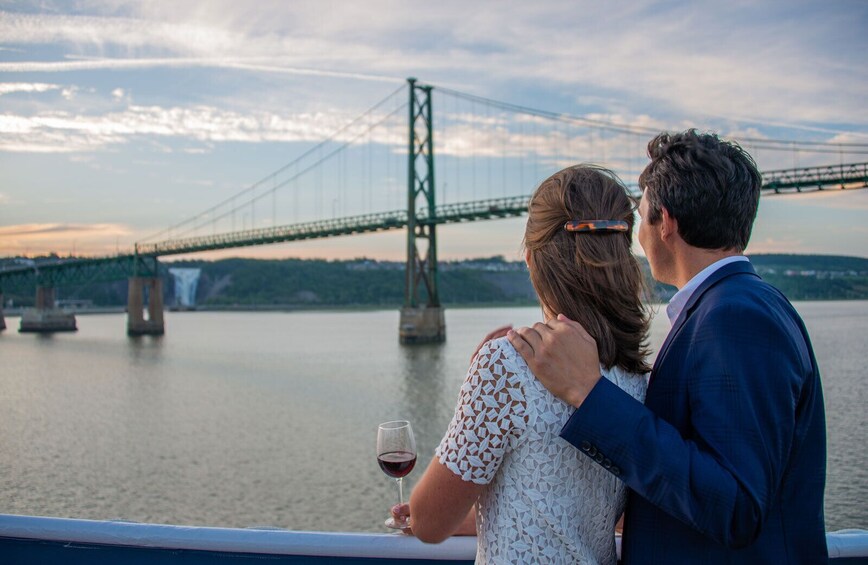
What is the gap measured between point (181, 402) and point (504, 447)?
21686 millimetres

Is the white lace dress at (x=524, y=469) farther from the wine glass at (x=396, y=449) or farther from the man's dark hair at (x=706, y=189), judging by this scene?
the wine glass at (x=396, y=449)

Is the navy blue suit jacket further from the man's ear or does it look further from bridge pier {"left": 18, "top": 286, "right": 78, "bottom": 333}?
bridge pier {"left": 18, "top": 286, "right": 78, "bottom": 333}

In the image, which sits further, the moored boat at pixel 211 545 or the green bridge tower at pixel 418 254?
the green bridge tower at pixel 418 254

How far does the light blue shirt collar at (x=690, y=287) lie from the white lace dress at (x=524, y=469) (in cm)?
15

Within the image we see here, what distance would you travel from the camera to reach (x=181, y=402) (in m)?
21.4

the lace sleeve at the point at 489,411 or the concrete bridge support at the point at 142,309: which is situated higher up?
the lace sleeve at the point at 489,411

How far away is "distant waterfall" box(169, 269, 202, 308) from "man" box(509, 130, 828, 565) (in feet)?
382

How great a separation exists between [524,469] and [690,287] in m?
0.45

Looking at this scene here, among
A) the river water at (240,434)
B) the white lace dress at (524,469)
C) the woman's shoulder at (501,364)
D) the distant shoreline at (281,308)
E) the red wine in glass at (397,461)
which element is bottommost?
the distant shoreline at (281,308)

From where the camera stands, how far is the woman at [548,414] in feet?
4.13

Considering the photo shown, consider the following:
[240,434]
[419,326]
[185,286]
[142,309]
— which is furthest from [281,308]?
[240,434]

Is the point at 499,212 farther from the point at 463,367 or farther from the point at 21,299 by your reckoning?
the point at 21,299

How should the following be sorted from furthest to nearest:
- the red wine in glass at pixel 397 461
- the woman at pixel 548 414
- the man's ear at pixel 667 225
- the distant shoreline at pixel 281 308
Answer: the distant shoreline at pixel 281 308 → the red wine in glass at pixel 397 461 → the man's ear at pixel 667 225 → the woman at pixel 548 414

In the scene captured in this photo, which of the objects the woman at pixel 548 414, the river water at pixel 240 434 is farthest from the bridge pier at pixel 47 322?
the woman at pixel 548 414
